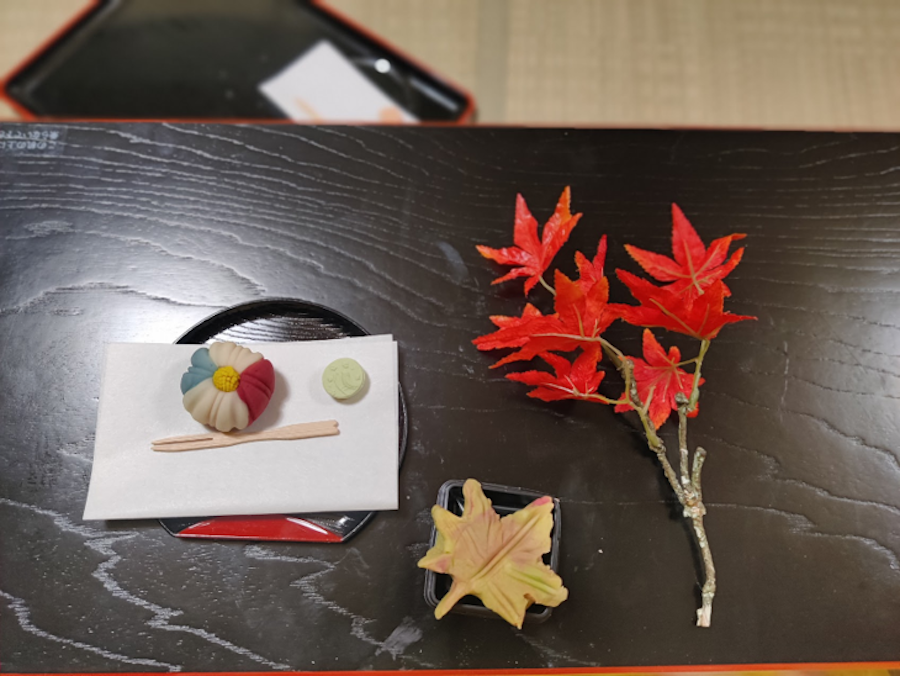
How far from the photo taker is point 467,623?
84 centimetres

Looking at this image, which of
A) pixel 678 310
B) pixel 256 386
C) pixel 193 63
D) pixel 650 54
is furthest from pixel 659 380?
pixel 193 63

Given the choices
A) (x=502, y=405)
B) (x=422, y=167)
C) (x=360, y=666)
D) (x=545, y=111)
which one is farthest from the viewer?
(x=545, y=111)

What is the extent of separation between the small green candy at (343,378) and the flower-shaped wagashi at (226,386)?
0.08 m

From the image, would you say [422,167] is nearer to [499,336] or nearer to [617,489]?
[499,336]

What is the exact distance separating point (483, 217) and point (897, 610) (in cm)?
83

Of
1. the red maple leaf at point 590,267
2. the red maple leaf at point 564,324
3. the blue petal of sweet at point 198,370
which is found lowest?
the blue petal of sweet at point 198,370

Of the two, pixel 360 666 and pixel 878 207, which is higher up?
pixel 878 207

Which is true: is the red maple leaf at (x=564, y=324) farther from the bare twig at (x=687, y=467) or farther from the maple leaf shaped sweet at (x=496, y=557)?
the maple leaf shaped sweet at (x=496, y=557)

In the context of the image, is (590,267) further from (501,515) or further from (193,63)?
(193,63)

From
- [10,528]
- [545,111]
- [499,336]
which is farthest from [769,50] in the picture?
[10,528]

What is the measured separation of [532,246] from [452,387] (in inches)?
9.8

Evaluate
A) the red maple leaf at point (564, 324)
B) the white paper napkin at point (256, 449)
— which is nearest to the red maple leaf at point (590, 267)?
the red maple leaf at point (564, 324)

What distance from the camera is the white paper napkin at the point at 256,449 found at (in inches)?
34.1

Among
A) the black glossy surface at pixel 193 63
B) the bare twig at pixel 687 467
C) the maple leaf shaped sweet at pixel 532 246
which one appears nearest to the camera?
the bare twig at pixel 687 467
